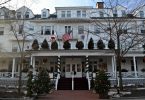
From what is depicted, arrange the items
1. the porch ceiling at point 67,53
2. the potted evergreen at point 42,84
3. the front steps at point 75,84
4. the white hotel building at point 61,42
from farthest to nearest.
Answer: the white hotel building at point 61,42
the porch ceiling at point 67,53
the front steps at point 75,84
the potted evergreen at point 42,84

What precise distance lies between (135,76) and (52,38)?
13112mm

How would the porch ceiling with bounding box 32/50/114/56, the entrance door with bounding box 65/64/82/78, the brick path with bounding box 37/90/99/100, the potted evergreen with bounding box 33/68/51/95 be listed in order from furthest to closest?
the entrance door with bounding box 65/64/82/78 → the porch ceiling with bounding box 32/50/114/56 → the potted evergreen with bounding box 33/68/51/95 → the brick path with bounding box 37/90/99/100

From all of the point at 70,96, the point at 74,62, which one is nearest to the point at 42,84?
the point at 70,96

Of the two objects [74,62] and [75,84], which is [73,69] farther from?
[75,84]

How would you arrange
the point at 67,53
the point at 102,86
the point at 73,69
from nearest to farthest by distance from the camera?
the point at 102,86
the point at 67,53
the point at 73,69

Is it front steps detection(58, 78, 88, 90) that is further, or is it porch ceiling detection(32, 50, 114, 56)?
porch ceiling detection(32, 50, 114, 56)

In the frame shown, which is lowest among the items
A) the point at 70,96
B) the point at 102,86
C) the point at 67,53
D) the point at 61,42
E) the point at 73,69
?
the point at 70,96

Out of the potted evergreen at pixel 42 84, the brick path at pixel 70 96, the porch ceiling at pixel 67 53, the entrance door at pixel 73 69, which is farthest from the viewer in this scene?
the entrance door at pixel 73 69

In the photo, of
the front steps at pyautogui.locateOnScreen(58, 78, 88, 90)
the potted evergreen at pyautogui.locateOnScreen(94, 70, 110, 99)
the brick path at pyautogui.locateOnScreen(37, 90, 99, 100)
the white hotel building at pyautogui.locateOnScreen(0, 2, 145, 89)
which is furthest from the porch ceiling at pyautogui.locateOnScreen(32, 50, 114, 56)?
the potted evergreen at pyautogui.locateOnScreen(94, 70, 110, 99)

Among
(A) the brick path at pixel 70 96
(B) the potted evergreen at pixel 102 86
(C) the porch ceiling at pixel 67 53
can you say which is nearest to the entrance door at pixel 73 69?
(C) the porch ceiling at pixel 67 53

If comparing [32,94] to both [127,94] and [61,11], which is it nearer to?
[127,94]

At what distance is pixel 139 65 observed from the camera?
3756 centimetres

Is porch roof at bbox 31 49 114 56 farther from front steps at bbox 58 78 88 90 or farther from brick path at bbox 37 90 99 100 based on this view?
brick path at bbox 37 90 99 100

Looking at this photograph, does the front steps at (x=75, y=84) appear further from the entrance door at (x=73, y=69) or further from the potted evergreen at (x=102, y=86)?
the potted evergreen at (x=102, y=86)
